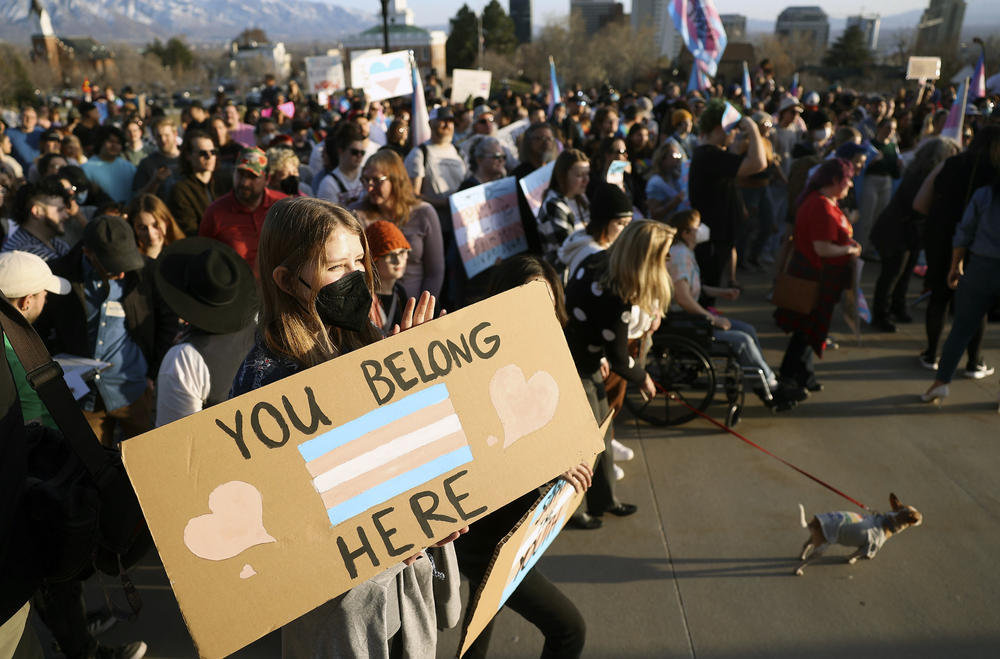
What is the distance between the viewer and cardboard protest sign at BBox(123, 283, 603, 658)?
1315mm

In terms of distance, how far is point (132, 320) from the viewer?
10.9ft

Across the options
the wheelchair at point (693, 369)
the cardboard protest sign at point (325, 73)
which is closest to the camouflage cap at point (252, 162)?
the wheelchair at point (693, 369)

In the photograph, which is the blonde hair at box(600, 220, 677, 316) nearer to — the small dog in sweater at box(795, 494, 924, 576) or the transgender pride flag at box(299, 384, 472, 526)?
the small dog in sweater at box(795, 494, 924, 576)

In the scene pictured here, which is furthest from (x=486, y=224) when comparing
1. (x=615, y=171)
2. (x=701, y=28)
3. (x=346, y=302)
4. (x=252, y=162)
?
(x=701, y=28)

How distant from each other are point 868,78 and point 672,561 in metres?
42.9

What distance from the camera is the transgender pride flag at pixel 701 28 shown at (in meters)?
9.06

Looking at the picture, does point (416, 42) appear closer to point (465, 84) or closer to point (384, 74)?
point (465, 84)

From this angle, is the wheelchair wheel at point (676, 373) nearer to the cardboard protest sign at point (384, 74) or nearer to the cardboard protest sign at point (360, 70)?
the cardboard protest sign at point (384, 74)

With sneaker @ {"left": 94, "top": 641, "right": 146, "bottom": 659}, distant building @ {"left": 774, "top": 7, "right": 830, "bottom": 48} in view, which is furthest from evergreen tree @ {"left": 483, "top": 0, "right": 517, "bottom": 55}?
distant building @ {"left": 774, "top": 7, "right": 830, "bottom": 48}

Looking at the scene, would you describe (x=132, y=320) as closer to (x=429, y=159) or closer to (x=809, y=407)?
(x=429, y=159)

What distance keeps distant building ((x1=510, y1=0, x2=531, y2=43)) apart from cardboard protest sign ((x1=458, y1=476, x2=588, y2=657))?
126 m

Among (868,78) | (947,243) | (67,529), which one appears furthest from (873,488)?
(868,78)

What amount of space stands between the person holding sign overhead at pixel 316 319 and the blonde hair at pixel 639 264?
1838 mm

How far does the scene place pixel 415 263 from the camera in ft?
14.2
